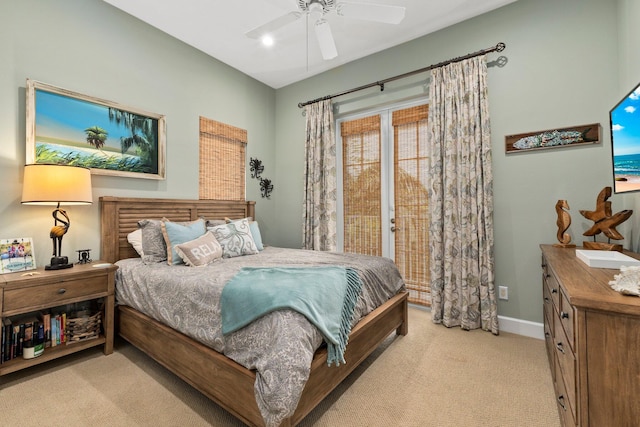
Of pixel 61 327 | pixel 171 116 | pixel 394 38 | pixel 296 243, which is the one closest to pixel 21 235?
pixel 61 327

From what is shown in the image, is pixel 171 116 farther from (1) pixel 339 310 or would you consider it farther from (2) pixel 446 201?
(2) pixel 446 201

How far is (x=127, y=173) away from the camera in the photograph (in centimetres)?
283

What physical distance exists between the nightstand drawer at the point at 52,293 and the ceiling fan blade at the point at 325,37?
107 inches

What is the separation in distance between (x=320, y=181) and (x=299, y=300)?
2627 mm

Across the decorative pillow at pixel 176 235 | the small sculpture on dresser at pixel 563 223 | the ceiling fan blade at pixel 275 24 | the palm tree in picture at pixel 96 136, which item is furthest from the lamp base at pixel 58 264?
the small sculpture on dresser at pixel 563 223

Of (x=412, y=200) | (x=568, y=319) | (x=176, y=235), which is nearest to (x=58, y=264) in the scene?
(x=176, y=235)

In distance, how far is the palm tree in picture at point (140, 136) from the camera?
2.80 m

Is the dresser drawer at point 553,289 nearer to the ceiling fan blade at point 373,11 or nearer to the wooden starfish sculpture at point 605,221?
the wooden starfish sculpture at point 605,221

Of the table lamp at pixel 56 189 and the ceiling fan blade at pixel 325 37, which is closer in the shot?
the table lamp at pixel 56 189

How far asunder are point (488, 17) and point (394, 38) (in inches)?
37.1

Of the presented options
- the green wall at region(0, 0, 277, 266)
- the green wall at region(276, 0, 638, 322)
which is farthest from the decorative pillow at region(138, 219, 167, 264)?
the green wall at region(276, 0, 638, 322)

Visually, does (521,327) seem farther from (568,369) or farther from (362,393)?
(362,393)

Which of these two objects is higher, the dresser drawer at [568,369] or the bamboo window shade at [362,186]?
the bamboo window shade at [362,186]

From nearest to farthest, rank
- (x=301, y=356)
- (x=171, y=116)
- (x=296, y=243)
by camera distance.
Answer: (x=301, y=356)
(x=171, y=116)
(x=296, y=243)
